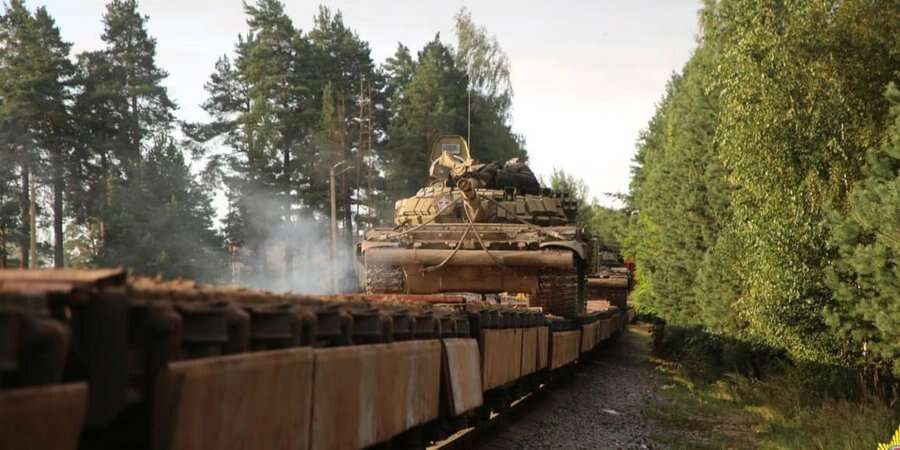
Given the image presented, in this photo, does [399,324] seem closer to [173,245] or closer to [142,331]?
[142,331]

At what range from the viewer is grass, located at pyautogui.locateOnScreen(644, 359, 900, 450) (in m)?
11.6

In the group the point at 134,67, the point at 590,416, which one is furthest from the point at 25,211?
the point at 590,416

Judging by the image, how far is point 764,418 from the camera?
1505 cm

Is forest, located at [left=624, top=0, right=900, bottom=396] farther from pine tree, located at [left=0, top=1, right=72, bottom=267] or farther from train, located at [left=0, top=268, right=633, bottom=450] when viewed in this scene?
pine tree, located at [left=0, top=1, right=72, bottom=267]

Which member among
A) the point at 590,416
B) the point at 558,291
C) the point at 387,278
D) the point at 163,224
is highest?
the point at 163,224

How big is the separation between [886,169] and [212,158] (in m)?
39.8

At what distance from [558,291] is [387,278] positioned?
101 inches

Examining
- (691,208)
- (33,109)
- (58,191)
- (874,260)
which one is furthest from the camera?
(58,191)

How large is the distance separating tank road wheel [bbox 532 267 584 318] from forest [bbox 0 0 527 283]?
11.1 m

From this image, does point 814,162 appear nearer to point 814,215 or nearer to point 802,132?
point 802,132

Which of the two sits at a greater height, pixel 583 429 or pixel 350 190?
pixel 350 190

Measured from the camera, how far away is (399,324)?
6238 mm

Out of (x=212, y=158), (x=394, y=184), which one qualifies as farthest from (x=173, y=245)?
(x=394, y=184)

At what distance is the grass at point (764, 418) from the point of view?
1161 cm
